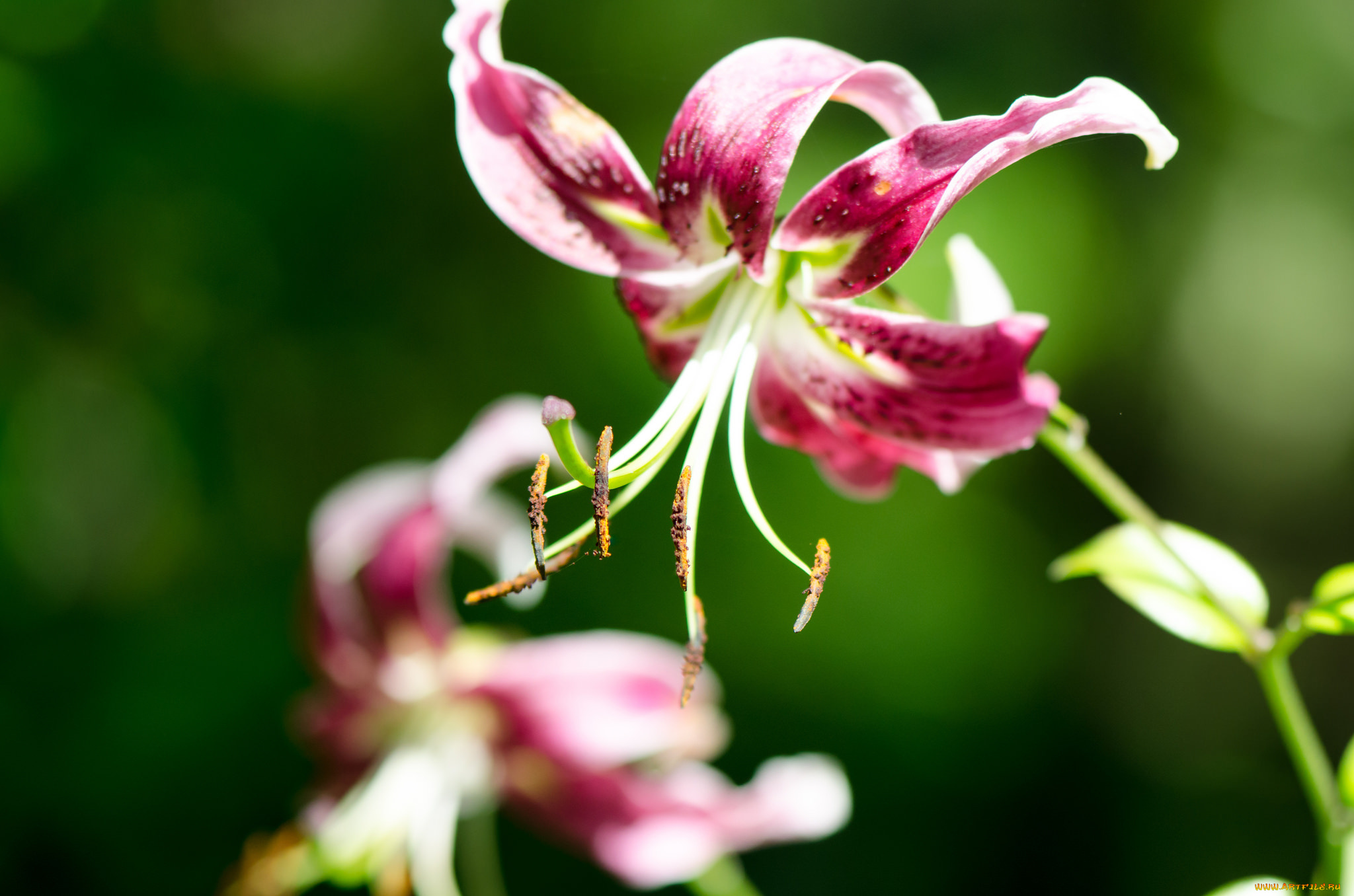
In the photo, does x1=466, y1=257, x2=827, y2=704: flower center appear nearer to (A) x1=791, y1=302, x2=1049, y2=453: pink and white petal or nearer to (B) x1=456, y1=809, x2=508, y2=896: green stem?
(A) x1=791, y1=302, x2=1049, y2=453: pink and white petal

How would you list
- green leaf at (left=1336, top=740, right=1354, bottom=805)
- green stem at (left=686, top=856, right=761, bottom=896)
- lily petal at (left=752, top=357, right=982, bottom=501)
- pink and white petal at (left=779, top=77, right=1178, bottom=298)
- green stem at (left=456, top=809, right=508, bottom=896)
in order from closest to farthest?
pink and white petal at (left=779, top=77, right=1178, bottom=298), green leaf at (left=1336, top=740, right=1354, bottom=805), lily petal at (left=752, top=357, right=982, bottom=501), green stem at (left=686, top=856, right=761, bottom=896), green stem at (left=456, top=809, right=508, bottom=896)

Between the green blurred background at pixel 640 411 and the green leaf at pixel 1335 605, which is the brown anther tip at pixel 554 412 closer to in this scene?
the green leaf at pixel 1335 605

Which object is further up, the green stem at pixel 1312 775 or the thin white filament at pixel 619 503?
the thin white filament at pixel 619 503

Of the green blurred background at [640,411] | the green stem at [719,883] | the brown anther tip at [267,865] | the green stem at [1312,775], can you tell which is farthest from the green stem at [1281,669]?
the green blurred background at [640,411]

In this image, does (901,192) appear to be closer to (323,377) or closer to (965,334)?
(965,334)

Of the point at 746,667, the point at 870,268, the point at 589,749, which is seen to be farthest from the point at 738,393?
the point at 746,667

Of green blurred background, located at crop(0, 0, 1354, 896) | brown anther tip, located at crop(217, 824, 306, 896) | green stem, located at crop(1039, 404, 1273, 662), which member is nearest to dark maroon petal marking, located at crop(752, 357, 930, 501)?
green stem, located at crop(1039, 404, 1273, 662)
